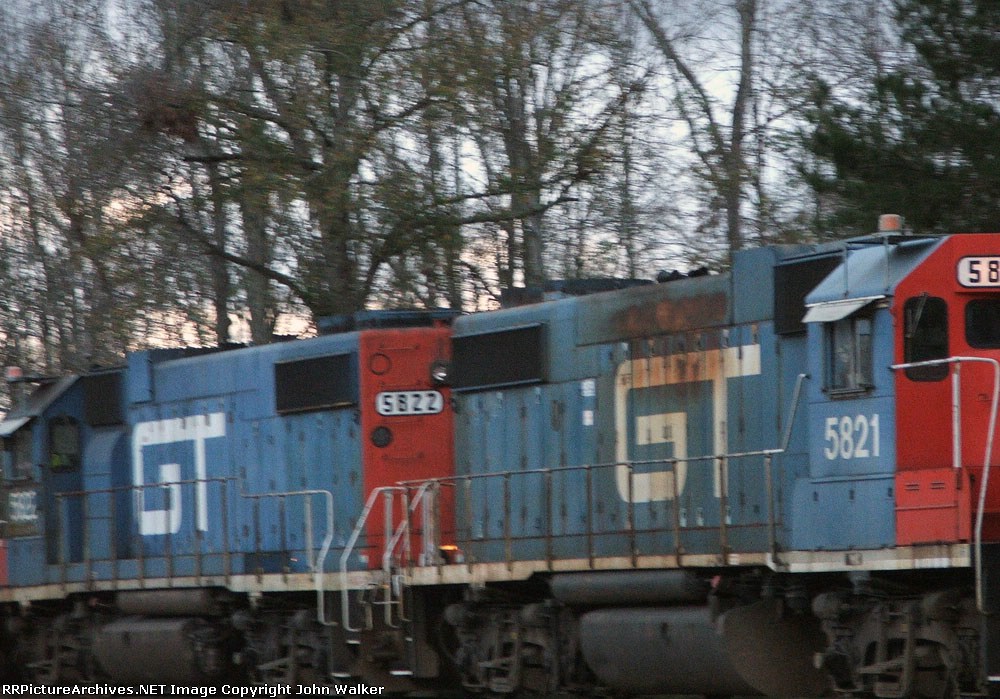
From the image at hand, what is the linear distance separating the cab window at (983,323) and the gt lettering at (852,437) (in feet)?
2.60

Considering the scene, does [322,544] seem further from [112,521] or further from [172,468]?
[112,521]

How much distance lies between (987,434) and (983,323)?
2.34ft

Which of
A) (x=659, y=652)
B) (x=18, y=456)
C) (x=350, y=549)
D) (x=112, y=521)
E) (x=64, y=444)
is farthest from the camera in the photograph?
(x=18, y=456)

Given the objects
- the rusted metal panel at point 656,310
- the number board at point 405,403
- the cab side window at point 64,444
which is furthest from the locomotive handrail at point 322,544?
the cab side window at point 64,444

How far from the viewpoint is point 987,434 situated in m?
9.60

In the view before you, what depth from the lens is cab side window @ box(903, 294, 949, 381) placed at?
9562 mm

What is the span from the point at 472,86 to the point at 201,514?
654 centimetres

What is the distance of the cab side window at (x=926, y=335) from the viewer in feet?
31.4

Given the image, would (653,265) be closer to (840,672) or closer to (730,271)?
(730,271)

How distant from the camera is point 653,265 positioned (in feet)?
81.3

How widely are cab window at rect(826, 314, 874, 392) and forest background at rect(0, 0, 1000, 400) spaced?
8067 millimetres

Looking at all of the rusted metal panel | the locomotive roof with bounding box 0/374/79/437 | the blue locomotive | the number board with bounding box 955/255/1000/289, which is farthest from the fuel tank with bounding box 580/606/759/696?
the locomotive roof with bounding box 0/374/79/437

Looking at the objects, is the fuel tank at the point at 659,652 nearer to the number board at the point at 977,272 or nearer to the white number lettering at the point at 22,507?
the number board at the point at 977,272

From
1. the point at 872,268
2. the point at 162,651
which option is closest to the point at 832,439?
the point at 872,268
